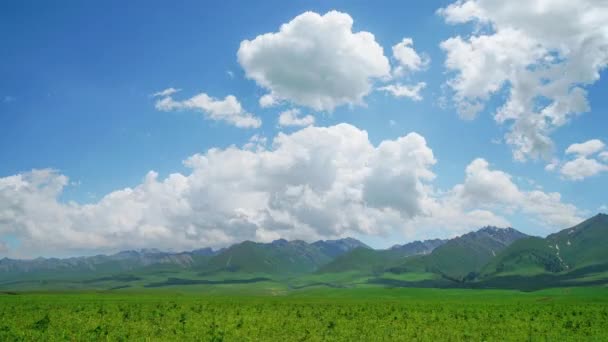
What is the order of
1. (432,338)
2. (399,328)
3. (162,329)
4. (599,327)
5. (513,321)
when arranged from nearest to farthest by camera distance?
1. (432,338)
2. (162,329)
3. (399,328)
4. (599,327)
5. (513,321)

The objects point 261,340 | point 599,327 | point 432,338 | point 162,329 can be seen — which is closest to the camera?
point 261,340

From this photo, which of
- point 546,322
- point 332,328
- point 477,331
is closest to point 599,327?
point 546,322

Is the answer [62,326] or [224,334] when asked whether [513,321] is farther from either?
[62,326]

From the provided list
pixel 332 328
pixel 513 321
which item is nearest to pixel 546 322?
pixel 513 321

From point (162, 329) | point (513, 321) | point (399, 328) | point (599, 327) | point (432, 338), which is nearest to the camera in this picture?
point (432, 338)

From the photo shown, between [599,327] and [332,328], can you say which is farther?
[599,327]

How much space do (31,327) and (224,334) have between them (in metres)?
19.0

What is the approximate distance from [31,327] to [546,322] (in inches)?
2174

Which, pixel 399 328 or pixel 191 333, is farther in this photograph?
pixel 399 328

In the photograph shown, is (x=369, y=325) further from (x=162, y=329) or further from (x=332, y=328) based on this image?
(x=162, y=329)

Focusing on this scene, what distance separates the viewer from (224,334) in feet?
134

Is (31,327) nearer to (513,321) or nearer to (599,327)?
(513,321)

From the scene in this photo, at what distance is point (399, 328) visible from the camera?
153 feet

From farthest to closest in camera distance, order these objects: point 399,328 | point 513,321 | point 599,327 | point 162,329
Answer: point 513,321, point 599,327, point 399,328, point 162,329
